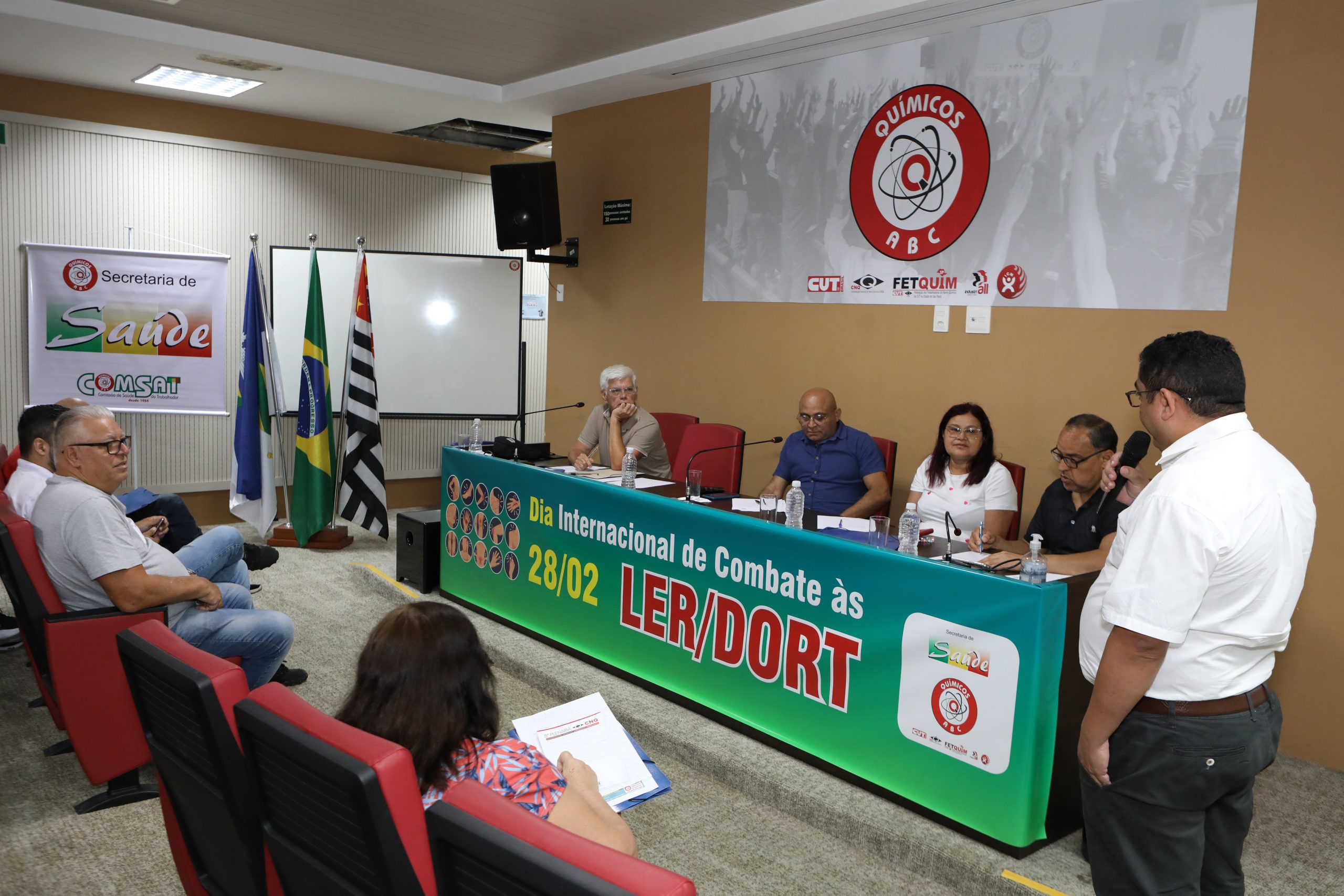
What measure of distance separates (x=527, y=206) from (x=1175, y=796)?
204 inches

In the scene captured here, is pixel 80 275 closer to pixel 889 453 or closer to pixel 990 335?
pixel 889 453

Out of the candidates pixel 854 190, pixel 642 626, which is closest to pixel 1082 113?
pixel 854 190

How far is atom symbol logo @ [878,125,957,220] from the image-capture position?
438 cm

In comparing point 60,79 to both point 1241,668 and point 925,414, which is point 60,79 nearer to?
point 925,414

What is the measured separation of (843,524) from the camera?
3.38 meters

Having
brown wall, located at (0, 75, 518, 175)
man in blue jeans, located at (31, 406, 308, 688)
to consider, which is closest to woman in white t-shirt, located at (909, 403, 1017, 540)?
man in blue jeans, located at (31, 406, 308, 688)

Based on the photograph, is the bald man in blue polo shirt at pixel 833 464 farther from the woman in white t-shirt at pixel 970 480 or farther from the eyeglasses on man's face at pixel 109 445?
the eyeglasses on man's face at pixel 109 445

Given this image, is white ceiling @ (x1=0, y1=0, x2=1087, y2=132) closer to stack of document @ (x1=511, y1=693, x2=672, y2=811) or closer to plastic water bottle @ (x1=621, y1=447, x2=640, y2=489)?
plastic water bottle @ (x1=621, y1=447, x2=640, y2=489)

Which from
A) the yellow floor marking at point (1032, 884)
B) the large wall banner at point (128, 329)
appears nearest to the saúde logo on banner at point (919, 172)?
the yellow floor marking at point (1032, 884)

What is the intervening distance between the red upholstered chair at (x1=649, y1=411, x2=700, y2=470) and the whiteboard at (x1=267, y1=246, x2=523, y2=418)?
69.3 inches

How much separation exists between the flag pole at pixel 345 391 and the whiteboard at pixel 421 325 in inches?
13.7

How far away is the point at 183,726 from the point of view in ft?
5.60

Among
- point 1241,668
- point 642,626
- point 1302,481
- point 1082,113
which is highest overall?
point 1082,113

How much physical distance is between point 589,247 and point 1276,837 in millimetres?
4930
